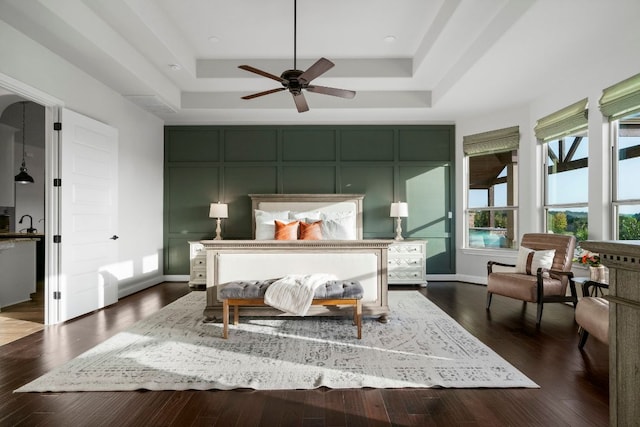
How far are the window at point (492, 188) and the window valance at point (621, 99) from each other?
5.56ft

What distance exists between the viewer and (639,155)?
3.66m

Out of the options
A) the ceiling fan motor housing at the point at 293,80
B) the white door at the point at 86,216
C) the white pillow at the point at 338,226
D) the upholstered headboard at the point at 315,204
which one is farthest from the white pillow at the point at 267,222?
the ceiling fan motor housing at the point at 293,80

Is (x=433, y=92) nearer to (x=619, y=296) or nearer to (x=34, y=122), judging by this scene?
(x=619, y=296)

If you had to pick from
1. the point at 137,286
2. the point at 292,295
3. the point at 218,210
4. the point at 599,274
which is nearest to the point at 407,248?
the point at 599,274

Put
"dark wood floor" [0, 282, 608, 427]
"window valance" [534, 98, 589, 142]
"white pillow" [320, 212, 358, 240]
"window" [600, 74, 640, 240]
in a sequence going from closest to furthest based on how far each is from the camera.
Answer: "dark wood floor" [0, 282, 608, 427] < "window" [600, 74, 640, 240] < "window valance" [534, 98, 589, 142] < "white pillow" [320, 212, 358, 240]

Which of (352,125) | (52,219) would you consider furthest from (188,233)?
(352,125)

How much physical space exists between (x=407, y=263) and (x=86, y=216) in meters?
4.46

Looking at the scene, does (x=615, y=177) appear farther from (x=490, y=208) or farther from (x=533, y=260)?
(x=490, y=208)

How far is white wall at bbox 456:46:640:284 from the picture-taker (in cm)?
391

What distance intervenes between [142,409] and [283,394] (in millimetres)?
820

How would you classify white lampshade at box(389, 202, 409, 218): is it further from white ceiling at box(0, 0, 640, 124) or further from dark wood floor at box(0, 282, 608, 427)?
dark wood floor at box(0, 282, 608, 427)

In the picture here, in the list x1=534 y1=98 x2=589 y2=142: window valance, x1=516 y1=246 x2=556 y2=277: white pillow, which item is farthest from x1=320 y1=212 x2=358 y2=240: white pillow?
x1=534 y1=98 x2=589 y2=142: window valance

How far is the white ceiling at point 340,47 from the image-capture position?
10.8ft

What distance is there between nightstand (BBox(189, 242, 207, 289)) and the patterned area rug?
5.93 feet
